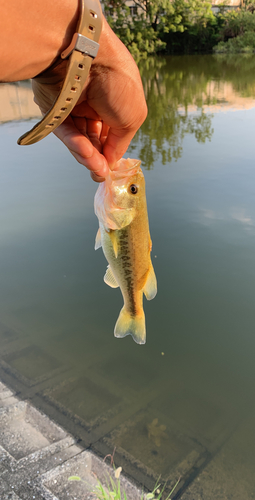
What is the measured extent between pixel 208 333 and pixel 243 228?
2453mm

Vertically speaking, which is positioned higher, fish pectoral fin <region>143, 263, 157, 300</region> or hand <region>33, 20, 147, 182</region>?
hand <region>33, 20, 147, 182</region>

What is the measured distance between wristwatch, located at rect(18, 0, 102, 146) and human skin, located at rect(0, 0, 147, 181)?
0.08ft

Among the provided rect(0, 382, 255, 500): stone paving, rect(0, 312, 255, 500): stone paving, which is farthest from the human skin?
rect(0, 312, 255, 500): stone paving

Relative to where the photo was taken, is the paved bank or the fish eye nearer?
the fish eye

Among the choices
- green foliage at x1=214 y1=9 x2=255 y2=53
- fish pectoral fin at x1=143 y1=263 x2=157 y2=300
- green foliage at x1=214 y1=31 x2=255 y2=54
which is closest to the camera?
fish pectoral fin at x1=143 y1=263 x2=157 y2=300

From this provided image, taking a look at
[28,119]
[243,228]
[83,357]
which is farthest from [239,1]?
[83,357]

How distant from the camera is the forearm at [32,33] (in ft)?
2.46

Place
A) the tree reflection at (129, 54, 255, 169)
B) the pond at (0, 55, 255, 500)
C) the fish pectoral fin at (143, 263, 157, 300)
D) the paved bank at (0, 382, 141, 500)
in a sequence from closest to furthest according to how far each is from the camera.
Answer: the fish pectoral fin at (143, 263, 157, 300) → the paved bank at (0, 382, 141, 500) → the pond at (0, 55, 255, 500) → the tree reflection at (129, 54, 255, 169)

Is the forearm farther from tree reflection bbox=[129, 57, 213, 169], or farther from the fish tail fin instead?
tree reflection bbox=[129, 57, 213, 169]

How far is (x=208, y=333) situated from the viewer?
4211mm

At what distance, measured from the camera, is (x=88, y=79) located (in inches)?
41.9

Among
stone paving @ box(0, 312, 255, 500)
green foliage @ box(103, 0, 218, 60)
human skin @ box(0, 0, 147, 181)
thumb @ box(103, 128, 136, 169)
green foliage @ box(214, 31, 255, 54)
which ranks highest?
green foliage @ box(103, 0, 218, 60)

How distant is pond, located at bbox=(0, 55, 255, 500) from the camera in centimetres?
314

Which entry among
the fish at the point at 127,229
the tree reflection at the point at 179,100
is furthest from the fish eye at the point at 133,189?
the tree reflection at the point at 179,100
